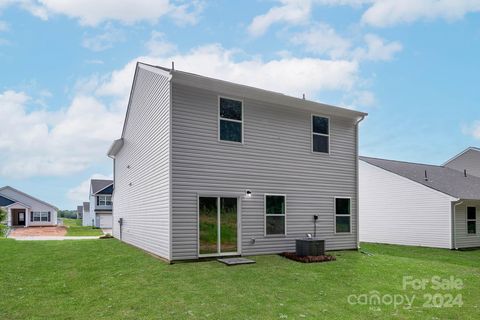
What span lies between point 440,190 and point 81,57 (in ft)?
56.8

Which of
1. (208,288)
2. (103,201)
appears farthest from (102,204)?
(208,288)

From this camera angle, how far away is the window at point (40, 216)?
4284 centimetres

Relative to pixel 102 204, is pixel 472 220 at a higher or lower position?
higher

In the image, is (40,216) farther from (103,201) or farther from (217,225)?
(217,225)

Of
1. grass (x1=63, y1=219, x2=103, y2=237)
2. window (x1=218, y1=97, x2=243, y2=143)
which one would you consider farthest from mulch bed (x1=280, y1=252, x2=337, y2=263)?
grass (x1=63, y1=219, x2=103, y2=237)

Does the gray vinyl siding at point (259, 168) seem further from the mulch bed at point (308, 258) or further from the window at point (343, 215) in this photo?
the mulch bed at point (308, 258)

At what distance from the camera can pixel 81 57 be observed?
12.8 metres

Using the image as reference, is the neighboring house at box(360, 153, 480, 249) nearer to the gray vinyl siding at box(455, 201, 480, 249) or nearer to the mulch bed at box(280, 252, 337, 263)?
the gray vinyl siding at box(455, 201, 480, 249)

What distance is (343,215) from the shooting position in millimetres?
12656

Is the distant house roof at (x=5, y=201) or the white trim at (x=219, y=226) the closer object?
the white trim at (x=219, y=226)

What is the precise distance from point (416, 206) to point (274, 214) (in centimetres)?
1037

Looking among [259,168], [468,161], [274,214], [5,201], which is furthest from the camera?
[5,201]

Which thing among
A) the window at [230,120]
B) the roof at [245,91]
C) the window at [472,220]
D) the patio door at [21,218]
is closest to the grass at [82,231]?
the patio door at [21,218]

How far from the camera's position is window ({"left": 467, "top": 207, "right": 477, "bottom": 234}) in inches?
678
